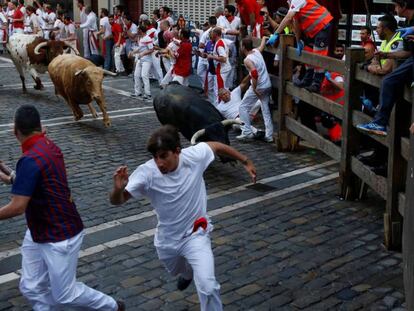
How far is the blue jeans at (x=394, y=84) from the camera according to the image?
21.6 ft

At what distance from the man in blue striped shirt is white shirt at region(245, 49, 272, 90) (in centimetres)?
723

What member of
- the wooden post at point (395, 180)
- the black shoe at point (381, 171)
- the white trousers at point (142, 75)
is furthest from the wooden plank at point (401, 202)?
the white trousers at point (142, 75)

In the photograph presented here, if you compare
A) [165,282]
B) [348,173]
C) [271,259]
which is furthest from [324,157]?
[165,282]

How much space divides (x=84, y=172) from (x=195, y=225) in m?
5.26

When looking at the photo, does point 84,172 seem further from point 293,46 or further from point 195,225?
point 195,225

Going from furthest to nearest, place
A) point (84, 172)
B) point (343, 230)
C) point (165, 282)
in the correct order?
point (84, 172)
point (343, 230)
point (165, 282)

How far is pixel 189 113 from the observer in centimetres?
1017

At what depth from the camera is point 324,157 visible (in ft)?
35.8

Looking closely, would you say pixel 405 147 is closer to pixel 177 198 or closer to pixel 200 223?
pixel 200 223

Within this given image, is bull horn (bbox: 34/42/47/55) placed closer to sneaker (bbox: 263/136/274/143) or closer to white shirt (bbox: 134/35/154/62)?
white shirt (bbox: 134/35/154/62)

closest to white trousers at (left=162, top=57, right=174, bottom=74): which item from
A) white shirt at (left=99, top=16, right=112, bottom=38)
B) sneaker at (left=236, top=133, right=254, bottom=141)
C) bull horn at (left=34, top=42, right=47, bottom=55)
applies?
bull horn at (left=34, top=42, right=47, bottom=55)

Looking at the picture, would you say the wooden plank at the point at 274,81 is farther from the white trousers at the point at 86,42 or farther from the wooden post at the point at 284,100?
the white trousers at the point at 86,42

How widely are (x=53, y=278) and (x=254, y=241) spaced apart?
2.97 m

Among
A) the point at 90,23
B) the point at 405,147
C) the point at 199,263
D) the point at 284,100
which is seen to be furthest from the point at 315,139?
the point at 90,23
